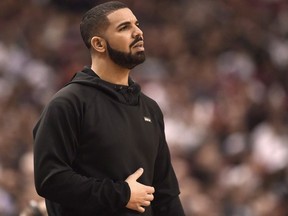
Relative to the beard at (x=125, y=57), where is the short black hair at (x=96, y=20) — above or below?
above

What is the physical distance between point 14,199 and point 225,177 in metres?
1.88

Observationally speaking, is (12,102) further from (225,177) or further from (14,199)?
(225,177)

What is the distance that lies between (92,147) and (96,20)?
501 mm

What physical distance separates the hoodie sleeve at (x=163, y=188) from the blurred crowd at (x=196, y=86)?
3.26 metres

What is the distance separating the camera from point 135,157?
11.1 ft

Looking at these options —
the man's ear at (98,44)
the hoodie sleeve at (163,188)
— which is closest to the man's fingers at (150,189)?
the hoodie sleeve at (163,188)

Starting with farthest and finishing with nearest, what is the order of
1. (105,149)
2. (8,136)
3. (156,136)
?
(8,136)
(156,136)
(105,149)

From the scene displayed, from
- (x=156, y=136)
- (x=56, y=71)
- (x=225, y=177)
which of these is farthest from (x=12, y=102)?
(x=156, y=136)

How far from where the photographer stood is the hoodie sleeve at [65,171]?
10.4ft

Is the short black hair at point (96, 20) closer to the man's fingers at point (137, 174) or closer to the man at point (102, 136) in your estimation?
the man at point (102, 136)

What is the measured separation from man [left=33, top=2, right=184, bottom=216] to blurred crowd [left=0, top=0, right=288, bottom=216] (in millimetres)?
3471

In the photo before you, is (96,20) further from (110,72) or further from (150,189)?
(150,189)

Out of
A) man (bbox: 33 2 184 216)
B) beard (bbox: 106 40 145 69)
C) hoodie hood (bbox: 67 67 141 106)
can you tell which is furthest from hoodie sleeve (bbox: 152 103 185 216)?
beard (bbox: 106 40 145 69)

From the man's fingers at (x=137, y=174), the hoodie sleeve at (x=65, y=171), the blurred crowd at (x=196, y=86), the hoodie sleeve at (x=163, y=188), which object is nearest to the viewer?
the hoodie sleeve at (x=65, y=171)
